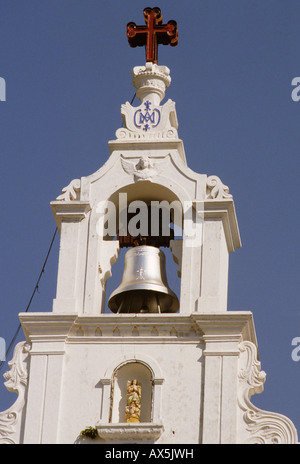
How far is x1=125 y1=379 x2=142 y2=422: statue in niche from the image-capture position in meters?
39.5

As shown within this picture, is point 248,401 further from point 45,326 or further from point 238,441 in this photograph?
point 45,326

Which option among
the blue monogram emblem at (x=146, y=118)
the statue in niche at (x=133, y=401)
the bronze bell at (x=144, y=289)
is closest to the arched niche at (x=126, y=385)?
the statue in niche at (x=133, y=401)

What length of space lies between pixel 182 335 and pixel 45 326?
247 centimetres

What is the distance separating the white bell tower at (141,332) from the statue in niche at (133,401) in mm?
18

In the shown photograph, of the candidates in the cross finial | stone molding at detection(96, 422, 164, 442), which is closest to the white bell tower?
stone molding at detection(96, 422, 164, 442)

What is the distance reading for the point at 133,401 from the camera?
39688 mm

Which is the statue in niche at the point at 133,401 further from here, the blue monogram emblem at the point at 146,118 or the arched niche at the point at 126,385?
the blue monogram emblem at the point at 146,118

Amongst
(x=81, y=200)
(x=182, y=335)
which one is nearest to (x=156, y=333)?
(x=182, y=335)

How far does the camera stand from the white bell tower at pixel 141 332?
3931 cm

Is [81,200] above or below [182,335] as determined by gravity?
above

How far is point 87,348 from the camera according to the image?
40.2 m

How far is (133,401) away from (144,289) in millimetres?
2477

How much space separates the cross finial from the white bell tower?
1.81m

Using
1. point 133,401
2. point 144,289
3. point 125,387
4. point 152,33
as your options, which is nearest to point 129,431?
point 133,401
